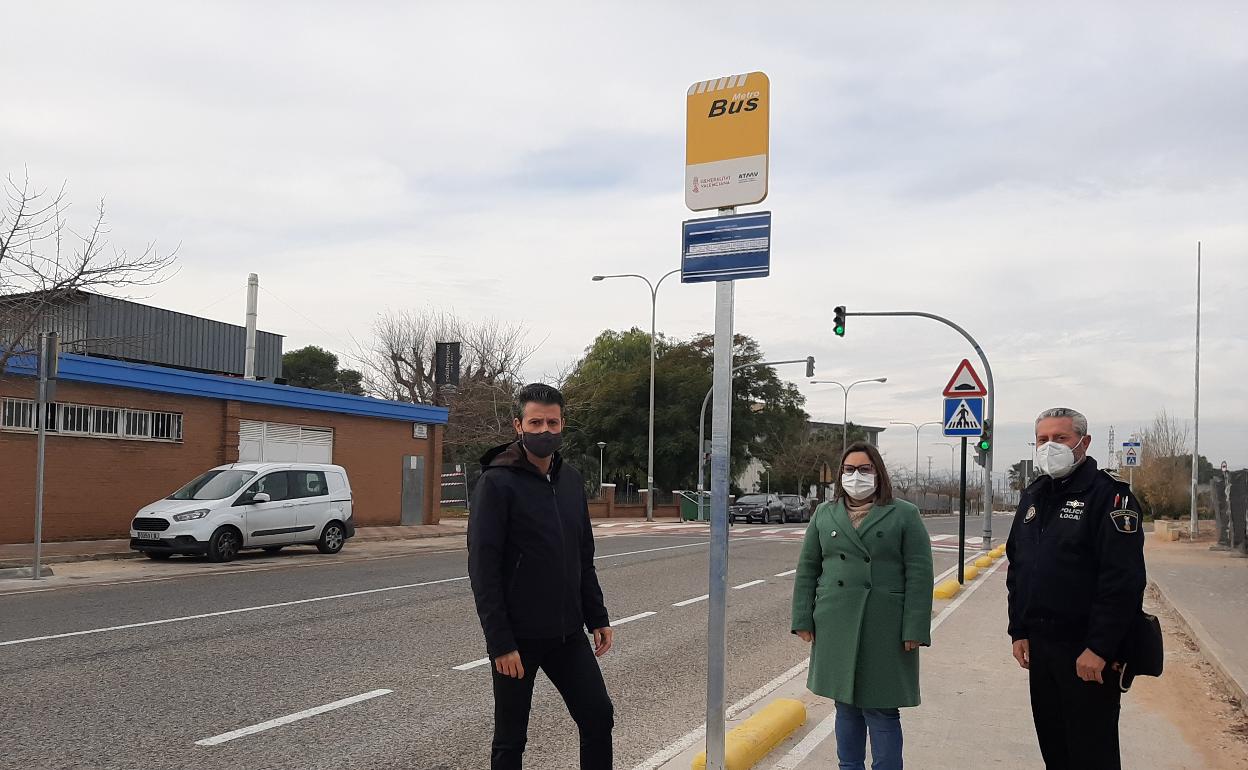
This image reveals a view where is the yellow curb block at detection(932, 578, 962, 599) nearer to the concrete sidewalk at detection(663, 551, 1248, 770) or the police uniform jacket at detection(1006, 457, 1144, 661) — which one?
the concrete sidewalk at detection(663, 551, 1248, 770)

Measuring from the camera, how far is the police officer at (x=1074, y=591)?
13.1 feet

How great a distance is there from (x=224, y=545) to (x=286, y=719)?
11.8 meters

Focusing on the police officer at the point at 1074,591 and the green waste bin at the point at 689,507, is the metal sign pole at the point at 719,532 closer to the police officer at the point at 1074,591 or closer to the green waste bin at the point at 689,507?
the police officer at the point at 1074,591

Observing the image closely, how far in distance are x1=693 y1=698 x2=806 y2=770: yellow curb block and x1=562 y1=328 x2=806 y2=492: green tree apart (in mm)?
45864

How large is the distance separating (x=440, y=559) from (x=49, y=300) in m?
7.58

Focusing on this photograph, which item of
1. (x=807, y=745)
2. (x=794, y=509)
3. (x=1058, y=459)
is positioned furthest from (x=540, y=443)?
(x=794, y=509)

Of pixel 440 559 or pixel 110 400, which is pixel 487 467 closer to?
pixel 440 559

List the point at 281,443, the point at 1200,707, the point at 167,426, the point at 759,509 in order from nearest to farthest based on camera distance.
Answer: the point at 1200,707 < the point at 167,426 < the point at 281,443 < the point at 759,509

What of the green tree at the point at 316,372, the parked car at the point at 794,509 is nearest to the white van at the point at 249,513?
the parked car at the point at 794,509

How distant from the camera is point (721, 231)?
497 centimetres

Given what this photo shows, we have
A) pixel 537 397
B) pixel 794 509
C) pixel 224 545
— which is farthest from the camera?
pixel 794 509

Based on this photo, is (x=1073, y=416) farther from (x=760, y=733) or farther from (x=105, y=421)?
(x=105, y=421)

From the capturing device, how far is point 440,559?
61.2ft

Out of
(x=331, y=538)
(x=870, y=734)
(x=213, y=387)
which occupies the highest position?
(x=213, y=387)
